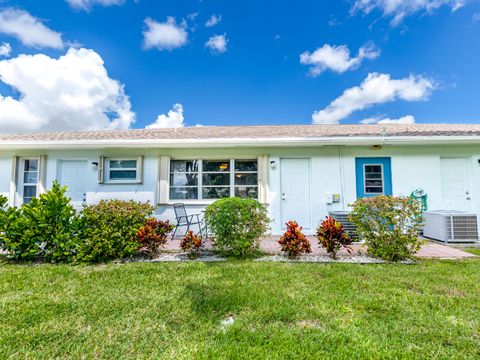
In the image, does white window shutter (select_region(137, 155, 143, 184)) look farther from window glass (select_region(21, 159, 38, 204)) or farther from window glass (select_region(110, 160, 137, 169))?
window glass (select_region(21, 159, 38, 204))

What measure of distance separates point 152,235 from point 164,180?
292 centimetres

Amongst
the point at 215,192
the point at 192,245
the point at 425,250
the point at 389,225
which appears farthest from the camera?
the point at 215,192

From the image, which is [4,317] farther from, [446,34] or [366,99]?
[366,99]

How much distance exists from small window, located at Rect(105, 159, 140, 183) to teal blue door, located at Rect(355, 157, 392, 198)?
7.02m

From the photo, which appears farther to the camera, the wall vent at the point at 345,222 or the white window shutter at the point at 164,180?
the white window shutter at the point at 164,180

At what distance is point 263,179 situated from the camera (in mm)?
6914

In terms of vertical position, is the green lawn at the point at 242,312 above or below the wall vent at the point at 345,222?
below

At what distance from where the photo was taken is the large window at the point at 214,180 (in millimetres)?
7246

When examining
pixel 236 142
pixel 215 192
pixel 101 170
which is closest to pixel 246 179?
pixel 215 192

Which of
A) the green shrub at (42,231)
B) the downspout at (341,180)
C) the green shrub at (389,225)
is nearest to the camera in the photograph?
the green shrub at (42,231)

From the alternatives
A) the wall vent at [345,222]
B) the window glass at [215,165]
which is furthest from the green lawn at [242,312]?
the window glass at [215,165]

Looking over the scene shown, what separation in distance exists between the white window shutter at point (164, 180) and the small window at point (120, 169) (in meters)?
0.89

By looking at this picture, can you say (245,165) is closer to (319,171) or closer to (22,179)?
(319,171)

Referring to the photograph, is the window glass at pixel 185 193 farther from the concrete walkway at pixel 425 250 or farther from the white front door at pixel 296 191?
the white front door at pixel 296 191
